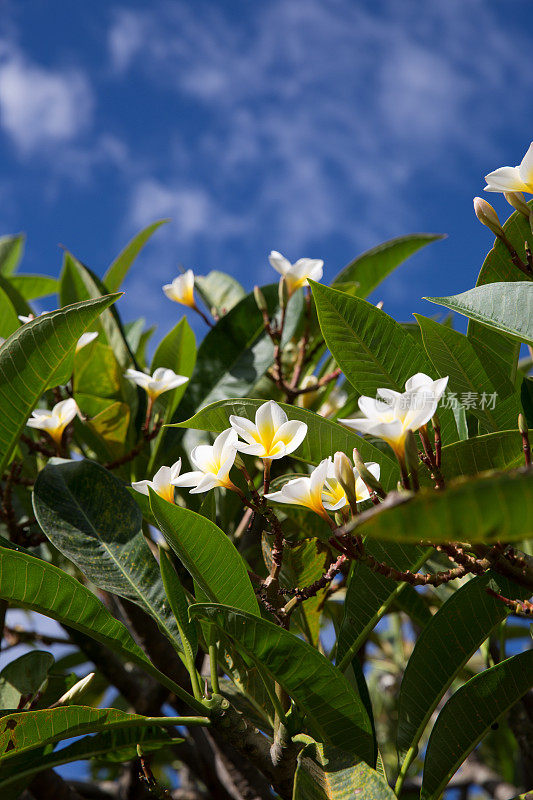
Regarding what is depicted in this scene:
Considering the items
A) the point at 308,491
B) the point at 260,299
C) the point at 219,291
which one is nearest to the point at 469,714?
the point at 308,491

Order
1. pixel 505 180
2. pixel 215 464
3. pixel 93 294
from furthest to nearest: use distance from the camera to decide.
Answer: pixel 93 294
pixel 505 180
pixel 215 464

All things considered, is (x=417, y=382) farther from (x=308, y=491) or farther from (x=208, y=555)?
(x=208, y=555)

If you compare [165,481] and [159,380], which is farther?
[159,380]

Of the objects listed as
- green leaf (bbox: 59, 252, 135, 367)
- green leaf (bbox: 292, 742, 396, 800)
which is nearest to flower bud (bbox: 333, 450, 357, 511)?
green leaf (bbox: 292, 742, 396, 800)

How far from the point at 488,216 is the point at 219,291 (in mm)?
1295

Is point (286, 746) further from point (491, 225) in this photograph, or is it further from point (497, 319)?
point (491, 225)

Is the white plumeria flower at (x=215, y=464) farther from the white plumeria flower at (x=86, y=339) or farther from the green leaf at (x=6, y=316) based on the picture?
the green leaf at (x=6, y=316)

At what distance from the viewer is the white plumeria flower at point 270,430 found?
3.52ft

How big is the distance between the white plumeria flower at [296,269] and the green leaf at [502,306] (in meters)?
0.67

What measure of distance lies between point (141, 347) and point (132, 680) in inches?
47.1

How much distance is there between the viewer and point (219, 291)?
8.13 feet

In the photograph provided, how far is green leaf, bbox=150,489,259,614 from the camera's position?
1.04 m

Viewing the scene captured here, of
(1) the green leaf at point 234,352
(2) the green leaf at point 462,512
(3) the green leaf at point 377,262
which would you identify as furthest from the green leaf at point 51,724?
(3) the green leaf at point 377,262

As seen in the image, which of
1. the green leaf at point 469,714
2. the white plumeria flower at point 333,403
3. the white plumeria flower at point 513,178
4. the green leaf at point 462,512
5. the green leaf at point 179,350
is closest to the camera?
the green leaf at point 462,512
